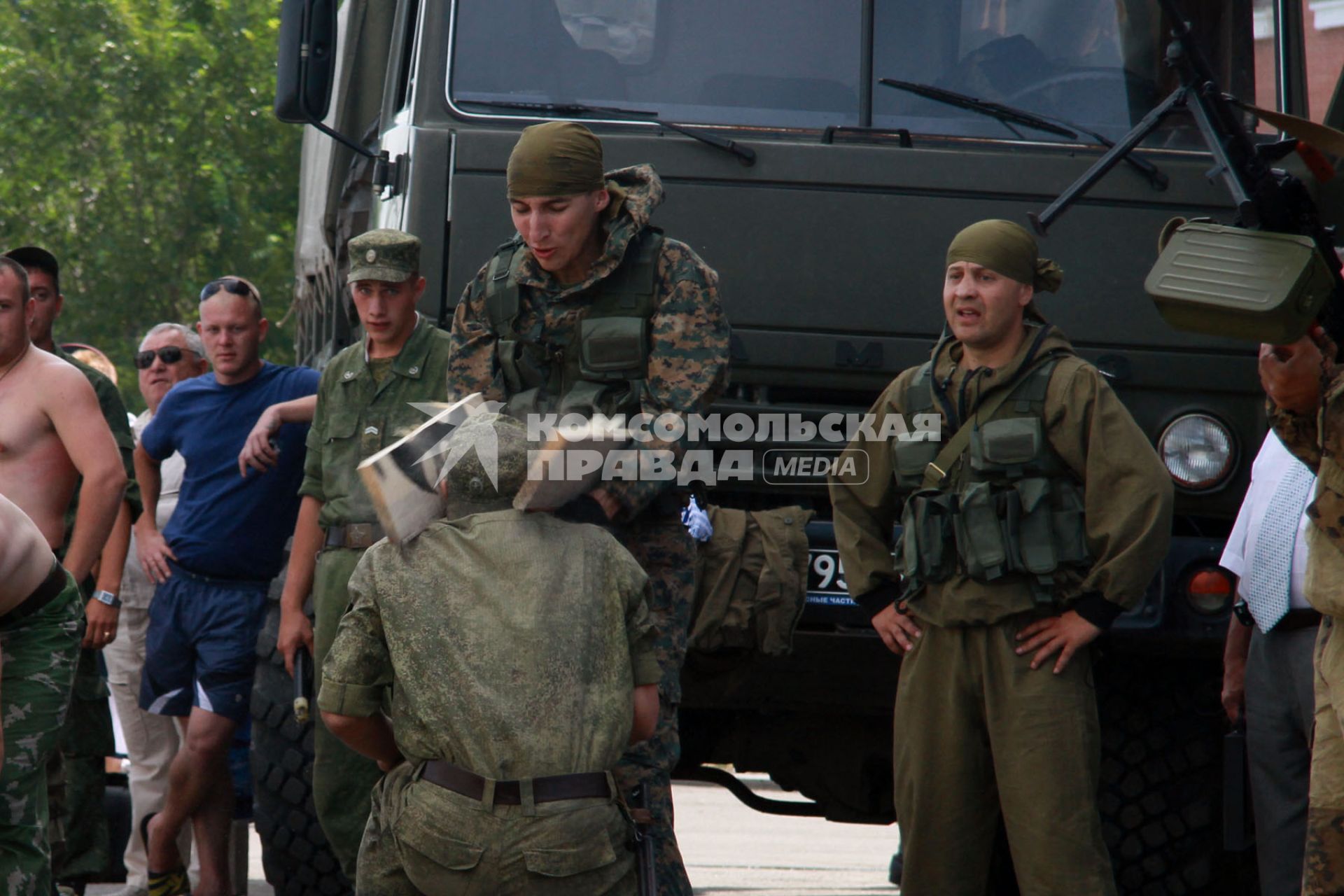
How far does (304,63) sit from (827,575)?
80.0 inches

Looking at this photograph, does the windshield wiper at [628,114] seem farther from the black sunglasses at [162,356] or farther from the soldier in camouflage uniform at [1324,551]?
the black sunglasses at [162,356]

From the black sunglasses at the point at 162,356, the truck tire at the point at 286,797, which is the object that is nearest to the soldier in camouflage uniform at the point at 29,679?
the truck tire at the point at 286,797

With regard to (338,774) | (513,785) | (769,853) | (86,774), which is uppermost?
(513,785)

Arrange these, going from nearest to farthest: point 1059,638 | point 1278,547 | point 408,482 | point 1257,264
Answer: point 1257,264 < point 408,482 < point 1059,638 < point 1278,547

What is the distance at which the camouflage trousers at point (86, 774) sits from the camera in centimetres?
593

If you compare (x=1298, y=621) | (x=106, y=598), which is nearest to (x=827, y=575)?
(x=1298, y=621)

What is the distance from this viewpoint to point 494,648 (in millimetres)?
3307

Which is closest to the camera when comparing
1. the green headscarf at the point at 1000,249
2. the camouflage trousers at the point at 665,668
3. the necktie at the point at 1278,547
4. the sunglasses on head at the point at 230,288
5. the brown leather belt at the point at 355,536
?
the camouflage trousers at the point at 665,668

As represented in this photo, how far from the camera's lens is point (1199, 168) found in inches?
202

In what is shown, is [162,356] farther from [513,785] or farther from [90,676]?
[513,785]

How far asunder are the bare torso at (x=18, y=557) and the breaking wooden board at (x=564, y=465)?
1068mm

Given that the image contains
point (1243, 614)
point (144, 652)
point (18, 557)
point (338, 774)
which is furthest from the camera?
point (144, 652)

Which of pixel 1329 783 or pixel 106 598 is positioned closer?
pixel 1329 783

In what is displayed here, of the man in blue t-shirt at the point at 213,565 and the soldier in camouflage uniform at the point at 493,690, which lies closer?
the soldier in camouflage uniform at the point at 493,690
